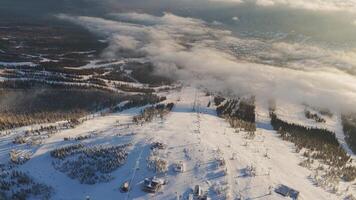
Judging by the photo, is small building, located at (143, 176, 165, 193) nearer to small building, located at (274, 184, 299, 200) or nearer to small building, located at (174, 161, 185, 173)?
small building, located at (174, 161, 185, 173)

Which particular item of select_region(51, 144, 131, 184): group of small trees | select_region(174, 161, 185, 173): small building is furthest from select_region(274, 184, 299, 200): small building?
select_region(51, 144, 131, 184): group of small trees

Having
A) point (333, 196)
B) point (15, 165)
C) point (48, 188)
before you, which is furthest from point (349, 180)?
point (15, 165)

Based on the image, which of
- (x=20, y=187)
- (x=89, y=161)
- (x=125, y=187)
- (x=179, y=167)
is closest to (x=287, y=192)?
(x=179, y=167)

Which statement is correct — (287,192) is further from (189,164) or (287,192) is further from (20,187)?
(20,187)

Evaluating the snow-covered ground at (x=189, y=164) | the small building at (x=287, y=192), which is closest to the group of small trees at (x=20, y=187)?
the snow-covered ground at (x=189, y=164)

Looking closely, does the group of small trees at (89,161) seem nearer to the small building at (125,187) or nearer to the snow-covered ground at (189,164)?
the snow-covered ground at (189,164)

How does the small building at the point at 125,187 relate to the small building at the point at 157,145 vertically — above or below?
below
